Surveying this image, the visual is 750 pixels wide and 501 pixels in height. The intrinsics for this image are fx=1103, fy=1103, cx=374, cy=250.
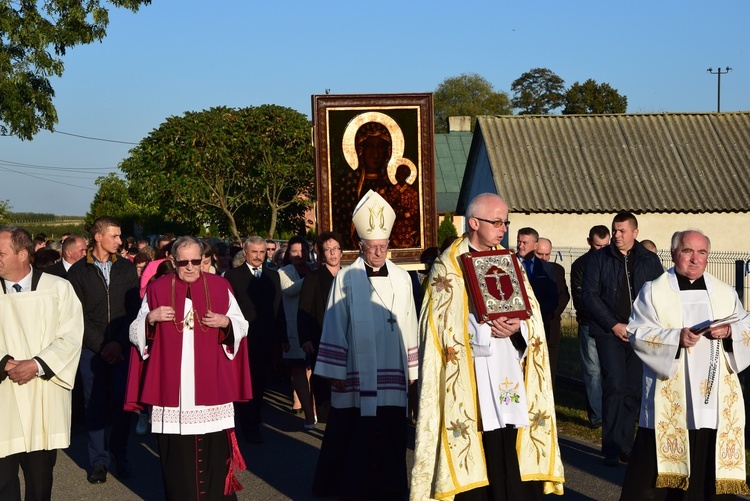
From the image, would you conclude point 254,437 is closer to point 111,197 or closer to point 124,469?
point 124,469

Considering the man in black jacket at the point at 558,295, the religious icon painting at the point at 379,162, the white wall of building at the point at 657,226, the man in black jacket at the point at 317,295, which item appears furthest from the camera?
the white wall of building at the point at 657,226

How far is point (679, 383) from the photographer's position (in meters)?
6.73

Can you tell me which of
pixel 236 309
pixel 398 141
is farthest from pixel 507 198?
pixel 236 309

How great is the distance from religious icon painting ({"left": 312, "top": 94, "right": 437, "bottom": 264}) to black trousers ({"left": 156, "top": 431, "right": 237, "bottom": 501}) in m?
8.04

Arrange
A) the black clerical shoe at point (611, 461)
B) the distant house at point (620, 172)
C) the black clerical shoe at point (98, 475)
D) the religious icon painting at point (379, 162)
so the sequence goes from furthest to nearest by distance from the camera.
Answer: the distant house at point (620, 172), the religious icon painting at point (379, 162), the black clerical shoe at point (611, 461), the black clerical shoe at point (98, 475)

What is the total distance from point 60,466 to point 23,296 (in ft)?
12.1

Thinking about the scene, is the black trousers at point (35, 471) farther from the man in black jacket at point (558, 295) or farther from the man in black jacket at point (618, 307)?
the man in black jacket at point (558, 295)

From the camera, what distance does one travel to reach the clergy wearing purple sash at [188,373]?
7.05 metres

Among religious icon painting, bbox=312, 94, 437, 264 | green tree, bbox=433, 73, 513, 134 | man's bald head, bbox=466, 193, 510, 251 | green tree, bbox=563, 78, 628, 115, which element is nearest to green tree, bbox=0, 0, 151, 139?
religious icon painting, bbox=312, 94, 437, 264

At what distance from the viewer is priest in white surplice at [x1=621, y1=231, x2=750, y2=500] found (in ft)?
21.7

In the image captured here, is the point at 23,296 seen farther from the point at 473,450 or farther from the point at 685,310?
the point at 685,310

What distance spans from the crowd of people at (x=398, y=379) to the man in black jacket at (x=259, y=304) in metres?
2.26

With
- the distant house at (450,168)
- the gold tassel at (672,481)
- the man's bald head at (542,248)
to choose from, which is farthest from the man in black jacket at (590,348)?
the distant house at (450,168)

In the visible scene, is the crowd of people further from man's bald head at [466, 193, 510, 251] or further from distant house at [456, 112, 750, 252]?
distant house at [456, 112, 750, 252]
